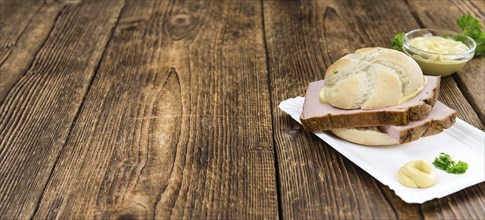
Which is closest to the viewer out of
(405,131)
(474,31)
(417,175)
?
(417,175)

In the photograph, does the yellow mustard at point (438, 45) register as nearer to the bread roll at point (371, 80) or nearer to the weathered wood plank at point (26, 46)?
the bread roll at point (371, 80)

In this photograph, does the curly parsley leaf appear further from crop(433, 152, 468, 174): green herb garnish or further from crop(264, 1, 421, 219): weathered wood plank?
crop(264, 1, 421, 219): weathered wood plank

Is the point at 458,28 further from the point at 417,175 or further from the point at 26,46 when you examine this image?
the point at 26,46

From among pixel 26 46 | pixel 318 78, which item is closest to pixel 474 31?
pixel 318 78

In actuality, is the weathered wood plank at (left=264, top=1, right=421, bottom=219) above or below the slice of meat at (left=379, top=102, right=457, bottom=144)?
below

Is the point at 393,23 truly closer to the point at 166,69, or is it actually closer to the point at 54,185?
the point at 166,69

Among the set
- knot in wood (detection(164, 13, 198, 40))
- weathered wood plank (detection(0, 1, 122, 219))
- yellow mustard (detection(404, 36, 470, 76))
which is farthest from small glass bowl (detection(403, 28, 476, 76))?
weathered wood plank (detection(0, 1, 122, 219))
